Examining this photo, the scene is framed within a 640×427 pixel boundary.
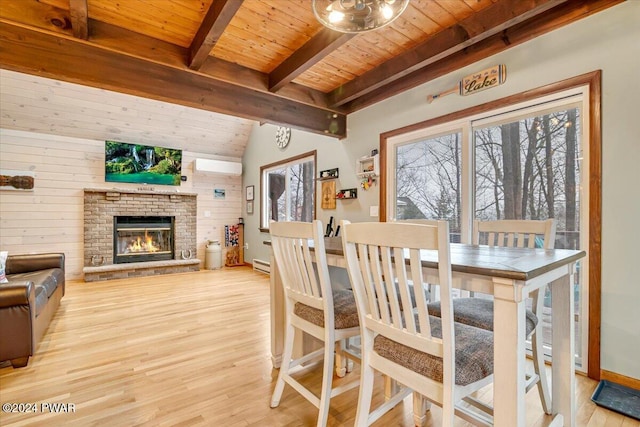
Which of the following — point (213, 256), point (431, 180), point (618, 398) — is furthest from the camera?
point (213, 256)

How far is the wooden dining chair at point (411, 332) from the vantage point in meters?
0.98

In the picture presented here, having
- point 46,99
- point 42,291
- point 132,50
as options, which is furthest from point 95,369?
point 46,99

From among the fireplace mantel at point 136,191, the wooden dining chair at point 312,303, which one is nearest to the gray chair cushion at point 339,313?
the wooden dining chair at point 312,303

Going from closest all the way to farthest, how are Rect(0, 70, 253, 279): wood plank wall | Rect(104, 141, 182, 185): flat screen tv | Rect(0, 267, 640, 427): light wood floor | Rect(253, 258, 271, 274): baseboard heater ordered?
Rect(0, 267, 640, 427): light wood floor, Rect(0, 70, 253, 279): wood plank wall, Rect(104, 141, 182, 185): flat screen tv, Rect(253, 258, 271, 274): baseboard heater

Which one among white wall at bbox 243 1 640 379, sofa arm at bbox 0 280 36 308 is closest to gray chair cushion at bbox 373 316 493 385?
white wall at bbox 243 1 640 379

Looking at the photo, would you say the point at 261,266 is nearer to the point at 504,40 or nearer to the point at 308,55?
the point at 308,55

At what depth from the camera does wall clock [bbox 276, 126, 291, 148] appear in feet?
16.8

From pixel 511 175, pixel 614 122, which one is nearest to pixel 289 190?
pixel 511 175

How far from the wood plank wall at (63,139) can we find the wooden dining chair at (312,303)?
4571 mm

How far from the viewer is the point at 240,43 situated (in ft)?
8.84

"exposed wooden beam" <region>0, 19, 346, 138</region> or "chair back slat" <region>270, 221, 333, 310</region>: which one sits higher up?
"exposed wooden beam" <region>0, 19, 346, 138</region>

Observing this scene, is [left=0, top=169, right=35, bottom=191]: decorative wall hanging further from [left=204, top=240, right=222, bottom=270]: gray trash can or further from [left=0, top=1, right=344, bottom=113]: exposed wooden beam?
[left=0, top=1, right=344, bottom=113]: exposed wooden beam

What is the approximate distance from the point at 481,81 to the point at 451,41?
43 centimetres

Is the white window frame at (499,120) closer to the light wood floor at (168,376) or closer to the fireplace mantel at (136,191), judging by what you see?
the light wood floor at (168,376)
